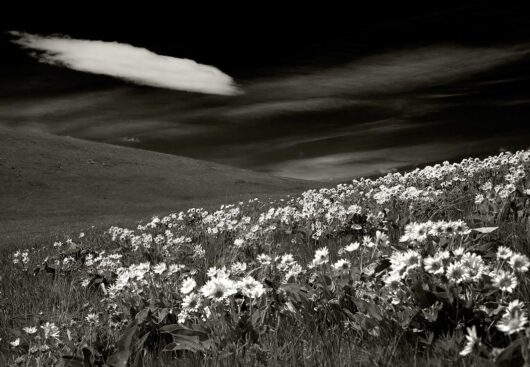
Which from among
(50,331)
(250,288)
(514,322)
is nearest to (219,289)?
(250,288)

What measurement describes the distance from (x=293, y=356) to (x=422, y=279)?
0.88 meters

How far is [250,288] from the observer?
3.37 metres

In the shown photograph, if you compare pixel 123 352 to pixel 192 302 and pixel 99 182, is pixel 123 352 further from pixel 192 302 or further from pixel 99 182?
pixel 99 182

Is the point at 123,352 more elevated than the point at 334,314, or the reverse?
the point at 334,314

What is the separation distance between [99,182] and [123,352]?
6946 cm

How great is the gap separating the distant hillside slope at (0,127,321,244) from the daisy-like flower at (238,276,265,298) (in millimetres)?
40599

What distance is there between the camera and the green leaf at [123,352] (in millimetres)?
3115

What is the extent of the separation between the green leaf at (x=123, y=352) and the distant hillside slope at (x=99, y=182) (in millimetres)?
40726

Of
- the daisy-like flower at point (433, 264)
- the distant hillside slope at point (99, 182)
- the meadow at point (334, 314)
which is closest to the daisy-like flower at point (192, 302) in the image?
the meadow at point (334, 314)

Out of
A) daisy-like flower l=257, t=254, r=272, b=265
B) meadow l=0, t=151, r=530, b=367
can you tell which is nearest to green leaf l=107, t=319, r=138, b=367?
meadow l=0, t=151, r=530, b=367

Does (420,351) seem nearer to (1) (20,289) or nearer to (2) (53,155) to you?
(1) (20,289)

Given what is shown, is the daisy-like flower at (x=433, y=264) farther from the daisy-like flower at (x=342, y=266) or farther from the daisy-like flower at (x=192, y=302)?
the daisy-like flower at (x=192, y=302)

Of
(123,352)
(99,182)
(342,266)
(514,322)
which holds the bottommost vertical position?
(99,182)

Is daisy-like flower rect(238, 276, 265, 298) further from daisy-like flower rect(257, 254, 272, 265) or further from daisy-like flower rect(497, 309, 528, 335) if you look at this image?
daisy-like flower rect(497, 309, 528, 335)
